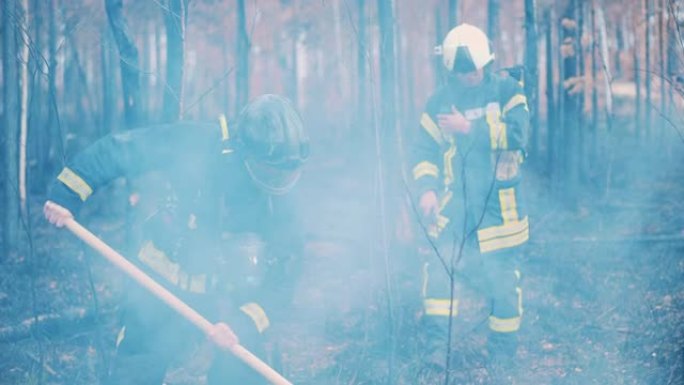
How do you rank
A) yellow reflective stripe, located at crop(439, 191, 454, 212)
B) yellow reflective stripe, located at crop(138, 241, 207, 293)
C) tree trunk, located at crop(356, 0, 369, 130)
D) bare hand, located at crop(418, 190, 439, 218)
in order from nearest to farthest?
yellow reflective stripe, located at crop(138, 241, 207, 293) < tree trunk, located at crop(356, 0, 369, 130) < bare hand, located at crop(418, 190, 439, 218) < yellow reflective stripe, located at crop(439, 191, 454, 212)

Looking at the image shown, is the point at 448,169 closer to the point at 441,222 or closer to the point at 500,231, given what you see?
the point at 441,222

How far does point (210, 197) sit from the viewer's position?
366 centimetres

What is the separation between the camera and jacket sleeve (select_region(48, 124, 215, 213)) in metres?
3.41

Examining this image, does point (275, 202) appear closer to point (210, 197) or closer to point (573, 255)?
point (210, 197)

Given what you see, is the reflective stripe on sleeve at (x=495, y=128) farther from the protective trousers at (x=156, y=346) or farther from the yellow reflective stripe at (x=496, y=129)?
the protective trousers at (x=156, y=346)

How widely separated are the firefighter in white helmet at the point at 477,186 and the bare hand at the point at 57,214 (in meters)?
2.27

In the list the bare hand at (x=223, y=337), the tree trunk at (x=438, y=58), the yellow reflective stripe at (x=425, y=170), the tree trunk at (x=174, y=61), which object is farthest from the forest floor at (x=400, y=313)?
the tree trunk at (x=174, y=61)

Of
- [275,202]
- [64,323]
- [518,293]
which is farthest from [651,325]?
[64,323]

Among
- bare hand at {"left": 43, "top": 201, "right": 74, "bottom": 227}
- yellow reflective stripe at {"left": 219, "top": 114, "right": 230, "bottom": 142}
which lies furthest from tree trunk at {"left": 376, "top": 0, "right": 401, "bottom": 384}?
bare hand at {"left": 43, "top": 201, "right": 74, "bottom": 227}

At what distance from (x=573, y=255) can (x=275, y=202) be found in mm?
4243

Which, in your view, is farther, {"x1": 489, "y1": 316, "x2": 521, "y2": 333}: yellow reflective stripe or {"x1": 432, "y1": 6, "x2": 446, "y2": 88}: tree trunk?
{"x1": 432, "y1": 6, "x2": 446, "y2": 88}: tree trunk

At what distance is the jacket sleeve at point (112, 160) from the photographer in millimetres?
3408

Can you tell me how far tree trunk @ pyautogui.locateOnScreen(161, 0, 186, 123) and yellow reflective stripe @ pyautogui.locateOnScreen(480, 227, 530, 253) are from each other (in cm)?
229

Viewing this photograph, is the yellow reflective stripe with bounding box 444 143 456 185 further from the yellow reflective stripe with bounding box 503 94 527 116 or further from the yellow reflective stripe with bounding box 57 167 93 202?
the yellow reflective stripe with bounding box 57 167 93 202
